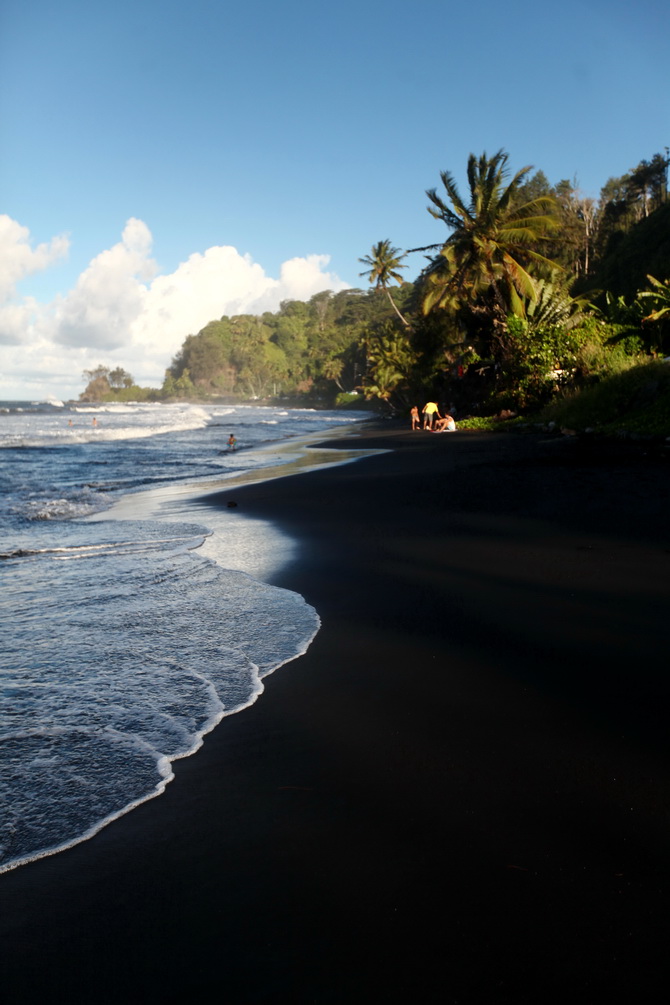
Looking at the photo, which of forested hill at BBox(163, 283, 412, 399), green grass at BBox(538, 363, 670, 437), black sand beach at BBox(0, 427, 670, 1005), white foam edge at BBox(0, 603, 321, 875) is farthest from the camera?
forested hill at BBox(163, 283, 412, 399)

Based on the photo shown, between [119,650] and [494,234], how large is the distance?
27563mm

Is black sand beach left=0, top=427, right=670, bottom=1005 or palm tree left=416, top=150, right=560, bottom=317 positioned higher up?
palm tree left=416, top=150, right=560, bottom=317

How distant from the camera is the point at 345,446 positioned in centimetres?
2320

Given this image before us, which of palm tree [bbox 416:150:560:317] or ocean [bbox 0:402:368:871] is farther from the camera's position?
palm tree [bbox 416:150:560:317]

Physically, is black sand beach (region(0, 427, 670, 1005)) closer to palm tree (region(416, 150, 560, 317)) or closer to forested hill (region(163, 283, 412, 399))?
palm tree (region(416, 150, 560, 317))

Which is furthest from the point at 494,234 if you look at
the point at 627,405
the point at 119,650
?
the point at 119,650

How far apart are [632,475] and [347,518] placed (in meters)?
4.61

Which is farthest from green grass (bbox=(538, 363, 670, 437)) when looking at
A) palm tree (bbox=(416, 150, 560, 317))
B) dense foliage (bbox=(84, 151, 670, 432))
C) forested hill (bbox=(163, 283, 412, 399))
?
forested hill (bbox=(163, 283, 412, 399))

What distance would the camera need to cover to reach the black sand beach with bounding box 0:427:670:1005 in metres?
1.59

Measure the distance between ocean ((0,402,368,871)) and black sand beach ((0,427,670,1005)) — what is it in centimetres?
17

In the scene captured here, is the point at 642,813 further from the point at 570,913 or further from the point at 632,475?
the point at 632,475

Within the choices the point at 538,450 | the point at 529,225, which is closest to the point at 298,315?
the point at 529,225

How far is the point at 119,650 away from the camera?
3.80 meters

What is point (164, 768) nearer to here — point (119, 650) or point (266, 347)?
point (119, 650)
